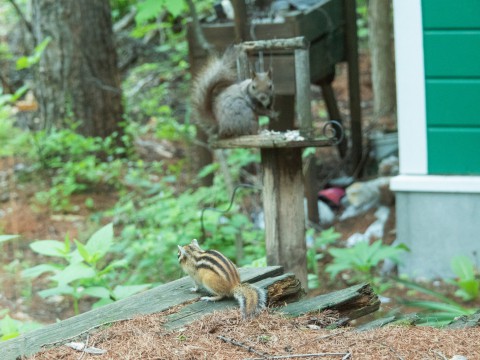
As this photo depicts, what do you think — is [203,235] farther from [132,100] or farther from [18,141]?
[132,100]

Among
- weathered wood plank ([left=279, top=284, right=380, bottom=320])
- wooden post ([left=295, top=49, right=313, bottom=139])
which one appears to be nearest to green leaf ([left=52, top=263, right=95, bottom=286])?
weathered wood plank ([left=279, top=284, right=380, bottom=320])

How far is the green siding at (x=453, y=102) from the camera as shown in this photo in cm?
573

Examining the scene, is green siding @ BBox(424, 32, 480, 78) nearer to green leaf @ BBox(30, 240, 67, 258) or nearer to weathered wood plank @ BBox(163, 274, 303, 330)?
weathered wood plank @ BBox(163, 274, 303, 330)

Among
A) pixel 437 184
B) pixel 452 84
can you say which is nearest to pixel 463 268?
pixel 437 184

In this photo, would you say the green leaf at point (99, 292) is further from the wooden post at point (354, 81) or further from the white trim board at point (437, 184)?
the wooden post at point (354, 81)

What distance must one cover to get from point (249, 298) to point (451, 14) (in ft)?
11.5

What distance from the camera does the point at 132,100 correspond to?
983 cm

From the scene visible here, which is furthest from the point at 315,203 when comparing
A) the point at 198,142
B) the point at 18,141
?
the point at 18,141

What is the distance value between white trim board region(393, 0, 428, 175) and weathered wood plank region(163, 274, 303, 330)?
2801 mm

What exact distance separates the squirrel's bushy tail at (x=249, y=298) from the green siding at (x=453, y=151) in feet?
10.1

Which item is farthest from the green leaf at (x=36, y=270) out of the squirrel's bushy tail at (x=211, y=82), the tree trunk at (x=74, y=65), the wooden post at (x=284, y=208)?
the tree trunk at (x=74, y=65)

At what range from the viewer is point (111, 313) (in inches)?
122

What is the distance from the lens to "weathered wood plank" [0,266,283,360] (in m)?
2.85

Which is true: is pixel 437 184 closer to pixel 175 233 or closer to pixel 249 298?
pixel 175 233
